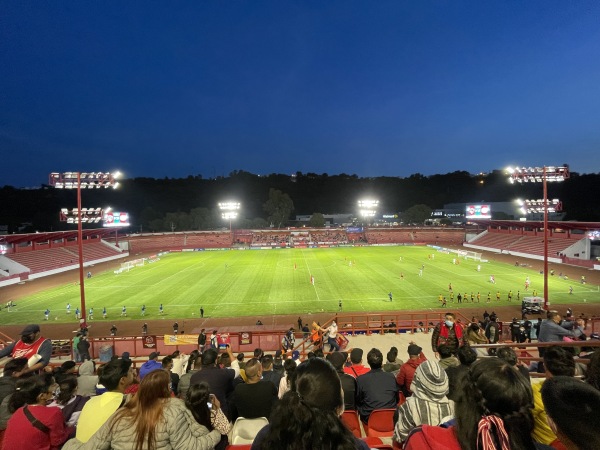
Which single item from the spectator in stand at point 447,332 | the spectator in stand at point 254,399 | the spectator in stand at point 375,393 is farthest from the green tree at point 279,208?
the spectator in stand at point 254,399

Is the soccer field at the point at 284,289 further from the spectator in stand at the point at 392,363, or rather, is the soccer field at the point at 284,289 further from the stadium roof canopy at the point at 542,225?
the spectator in stand at the point at 392,363

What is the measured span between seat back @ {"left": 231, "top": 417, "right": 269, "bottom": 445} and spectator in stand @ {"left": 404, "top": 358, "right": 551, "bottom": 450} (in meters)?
2.79

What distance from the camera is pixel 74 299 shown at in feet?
116

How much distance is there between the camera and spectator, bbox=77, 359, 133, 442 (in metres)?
3.79

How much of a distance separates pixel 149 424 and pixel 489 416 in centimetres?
286

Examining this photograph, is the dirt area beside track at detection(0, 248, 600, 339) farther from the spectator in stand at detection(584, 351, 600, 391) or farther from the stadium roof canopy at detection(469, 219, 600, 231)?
the stadium roof canopy at detection(469, 219, 600, 231)

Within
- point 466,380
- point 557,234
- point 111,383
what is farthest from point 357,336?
point 557,234

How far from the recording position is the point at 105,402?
3.99 metres

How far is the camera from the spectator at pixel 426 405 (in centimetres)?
378

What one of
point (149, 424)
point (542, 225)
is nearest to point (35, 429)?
point (149, 424)

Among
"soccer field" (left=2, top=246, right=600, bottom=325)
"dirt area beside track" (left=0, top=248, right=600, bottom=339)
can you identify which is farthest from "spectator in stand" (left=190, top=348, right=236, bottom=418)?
"soccer field" (left=2, top=246, right=600, bottom=325)

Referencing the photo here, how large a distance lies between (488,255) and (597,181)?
9692 centimetres

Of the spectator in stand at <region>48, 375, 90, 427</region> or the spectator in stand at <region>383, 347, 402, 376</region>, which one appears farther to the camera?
the spectator in stand at <region>383, 347, 402, 376</region>

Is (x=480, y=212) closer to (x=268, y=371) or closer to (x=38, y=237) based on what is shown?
(x=268, y=371)
